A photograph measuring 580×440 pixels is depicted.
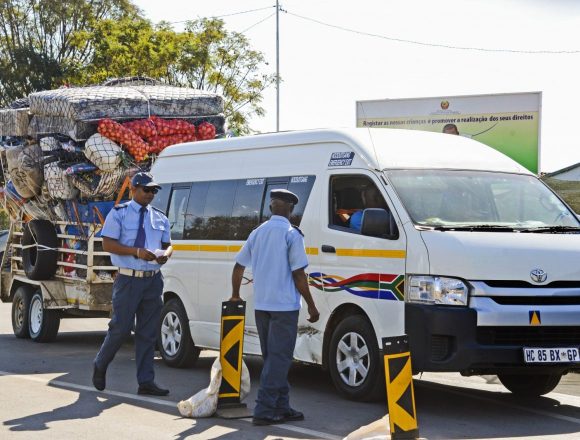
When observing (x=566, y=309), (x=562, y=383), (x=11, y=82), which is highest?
(x=11, y=82)

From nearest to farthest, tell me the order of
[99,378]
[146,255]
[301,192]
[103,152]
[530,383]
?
[146,255]
[99,378]
[530,383]
[301,192]
[103,152]

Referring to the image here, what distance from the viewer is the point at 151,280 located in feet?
33.6

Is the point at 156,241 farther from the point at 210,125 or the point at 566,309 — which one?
the point at 210,125

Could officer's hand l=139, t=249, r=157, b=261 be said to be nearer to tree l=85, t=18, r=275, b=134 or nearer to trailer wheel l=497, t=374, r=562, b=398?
trailer wheel l=497, t=374, r=562, b=398

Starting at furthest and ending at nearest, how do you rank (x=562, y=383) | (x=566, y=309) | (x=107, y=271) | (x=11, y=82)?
(x=11, y=82) < (x=107, y=271) < (x=562, y=383) < (x=566, y=309)

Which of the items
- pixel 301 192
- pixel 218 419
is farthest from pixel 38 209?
pixel 218 419

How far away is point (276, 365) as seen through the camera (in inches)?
344

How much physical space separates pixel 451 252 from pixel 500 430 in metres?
1.45

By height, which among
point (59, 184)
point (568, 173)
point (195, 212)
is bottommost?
point (195, 212)

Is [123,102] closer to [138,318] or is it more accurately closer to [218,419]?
[138,318]

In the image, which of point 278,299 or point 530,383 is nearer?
point 278,299

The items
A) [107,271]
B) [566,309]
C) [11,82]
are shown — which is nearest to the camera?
[566,309]

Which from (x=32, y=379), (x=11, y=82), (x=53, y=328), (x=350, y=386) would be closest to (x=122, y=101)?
(x=53, y=328)

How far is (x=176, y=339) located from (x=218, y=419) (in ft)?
11.7
